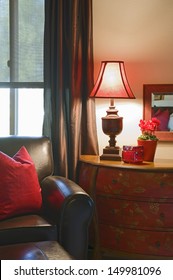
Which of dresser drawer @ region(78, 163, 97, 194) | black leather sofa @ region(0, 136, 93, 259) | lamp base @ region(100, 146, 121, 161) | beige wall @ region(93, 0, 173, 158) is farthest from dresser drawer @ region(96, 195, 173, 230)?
beige wall @ region(93, 0, 173, 158)

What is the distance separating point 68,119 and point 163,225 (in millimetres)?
1085

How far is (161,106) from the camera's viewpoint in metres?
3.04

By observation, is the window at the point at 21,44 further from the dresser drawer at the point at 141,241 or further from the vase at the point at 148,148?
the dresser drawer at the point at 141,241

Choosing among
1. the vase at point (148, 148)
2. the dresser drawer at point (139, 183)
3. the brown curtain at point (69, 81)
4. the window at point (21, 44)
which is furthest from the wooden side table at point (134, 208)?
the window at point (21, 44)

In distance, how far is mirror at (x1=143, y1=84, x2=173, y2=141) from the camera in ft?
9.93

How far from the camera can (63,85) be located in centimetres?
301

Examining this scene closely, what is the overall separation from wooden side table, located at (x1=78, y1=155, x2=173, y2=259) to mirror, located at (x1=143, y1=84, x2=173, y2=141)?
1.50ft

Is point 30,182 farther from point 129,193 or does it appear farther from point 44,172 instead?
point 129,193

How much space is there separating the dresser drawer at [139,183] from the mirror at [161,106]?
0.63 meters

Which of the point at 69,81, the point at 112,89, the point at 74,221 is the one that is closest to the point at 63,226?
the point at 74,221

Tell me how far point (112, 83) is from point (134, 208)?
0.89 m

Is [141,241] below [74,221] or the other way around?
below

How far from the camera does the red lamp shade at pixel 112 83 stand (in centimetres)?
274

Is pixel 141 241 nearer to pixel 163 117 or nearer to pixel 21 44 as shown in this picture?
pixel 163 117
